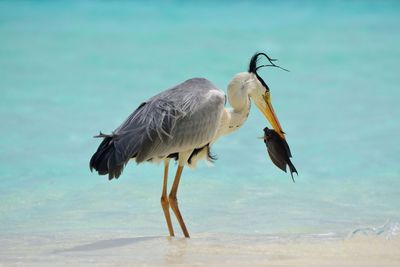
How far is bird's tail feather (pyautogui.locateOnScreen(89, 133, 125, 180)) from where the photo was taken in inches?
215

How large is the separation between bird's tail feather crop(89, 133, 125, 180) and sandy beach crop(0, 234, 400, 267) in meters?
0.41

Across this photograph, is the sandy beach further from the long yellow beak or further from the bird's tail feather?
the long yellow beak

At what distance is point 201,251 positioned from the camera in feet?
17.4

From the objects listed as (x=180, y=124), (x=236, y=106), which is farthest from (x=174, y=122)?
(x=236, y=106)

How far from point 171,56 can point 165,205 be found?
324 inches

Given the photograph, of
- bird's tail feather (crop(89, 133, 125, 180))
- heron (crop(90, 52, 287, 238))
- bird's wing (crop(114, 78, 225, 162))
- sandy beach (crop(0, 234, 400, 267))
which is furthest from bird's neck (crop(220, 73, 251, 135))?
bird's tail feather (crop(89, 133, 125, 180))

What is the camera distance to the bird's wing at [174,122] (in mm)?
5668

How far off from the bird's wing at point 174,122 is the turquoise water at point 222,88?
3.45 feet

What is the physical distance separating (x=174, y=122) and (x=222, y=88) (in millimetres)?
6091

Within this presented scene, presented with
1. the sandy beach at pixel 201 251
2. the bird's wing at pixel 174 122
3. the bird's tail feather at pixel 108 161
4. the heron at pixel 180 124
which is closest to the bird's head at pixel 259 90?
the heron at pixel 180 124

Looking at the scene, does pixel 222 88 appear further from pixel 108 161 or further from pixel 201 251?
pixel 201 251

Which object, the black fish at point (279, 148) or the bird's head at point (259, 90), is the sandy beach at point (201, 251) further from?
the bird's head at point (259, 90)

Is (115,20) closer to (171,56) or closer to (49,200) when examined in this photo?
(171,56)

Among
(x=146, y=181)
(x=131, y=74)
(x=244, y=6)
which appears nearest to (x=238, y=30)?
(x=244, y=6)
